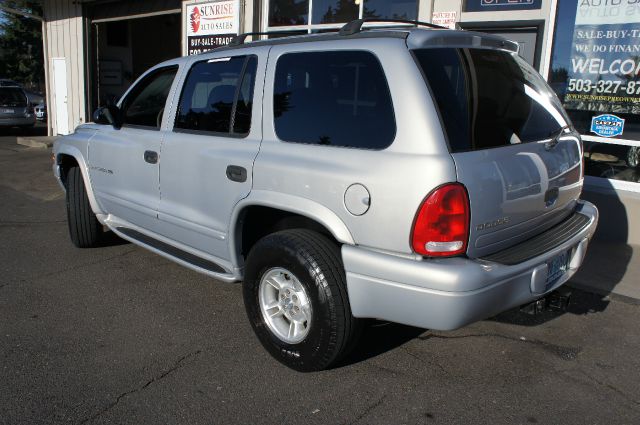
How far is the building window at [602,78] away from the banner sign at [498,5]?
31 cm

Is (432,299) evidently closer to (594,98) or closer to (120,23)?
(594,98)

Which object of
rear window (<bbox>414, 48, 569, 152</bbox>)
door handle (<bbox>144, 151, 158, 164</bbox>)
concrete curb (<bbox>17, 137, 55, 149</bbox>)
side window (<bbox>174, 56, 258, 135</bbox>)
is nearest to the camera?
rear window (<bbox>414, 48, 569, 152</bbox>)

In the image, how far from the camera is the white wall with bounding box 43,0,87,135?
15.1 m

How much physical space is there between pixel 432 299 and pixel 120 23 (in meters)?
16.9

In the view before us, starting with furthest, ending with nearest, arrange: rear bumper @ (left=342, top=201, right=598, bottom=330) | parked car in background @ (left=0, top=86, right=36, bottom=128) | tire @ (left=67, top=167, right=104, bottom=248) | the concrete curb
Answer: parked car in background @ (left=0, top=86, right=36, bottom=128) < the concrete curb < tire @ (left=67, top=167, right=104, bottom=248) < rear bumper @ (left=342, top=201, right=598, bottom=330)

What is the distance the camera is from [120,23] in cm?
1706

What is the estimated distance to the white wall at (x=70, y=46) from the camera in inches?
595

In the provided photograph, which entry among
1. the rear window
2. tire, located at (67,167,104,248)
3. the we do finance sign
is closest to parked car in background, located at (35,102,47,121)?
the we do finance sign

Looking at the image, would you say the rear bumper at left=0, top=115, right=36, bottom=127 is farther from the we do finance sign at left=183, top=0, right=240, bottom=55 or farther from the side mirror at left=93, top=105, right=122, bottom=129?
the side mirror at left=93, top=105, right=122, bottom=129

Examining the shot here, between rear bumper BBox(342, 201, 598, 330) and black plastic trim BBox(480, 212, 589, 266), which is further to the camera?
black plastic trim BBox(480, 212, 589, 266)

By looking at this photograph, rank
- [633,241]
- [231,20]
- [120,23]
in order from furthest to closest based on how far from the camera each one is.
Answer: [120,23], [231,20], [633,241]

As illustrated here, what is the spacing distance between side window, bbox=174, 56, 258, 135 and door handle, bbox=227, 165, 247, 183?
24 centimetres

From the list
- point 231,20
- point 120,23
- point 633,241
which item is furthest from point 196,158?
point 120,23

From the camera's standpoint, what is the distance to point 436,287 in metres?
2.67
